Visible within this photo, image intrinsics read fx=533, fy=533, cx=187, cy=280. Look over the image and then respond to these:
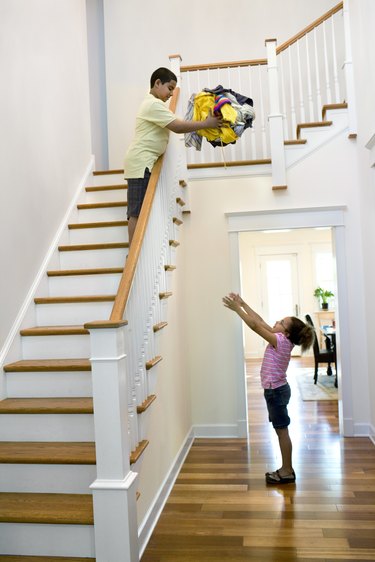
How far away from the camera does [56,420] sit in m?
3.07

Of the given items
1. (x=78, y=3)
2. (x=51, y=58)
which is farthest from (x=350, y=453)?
(x=78, y=3)

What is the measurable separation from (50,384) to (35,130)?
6.21 ft

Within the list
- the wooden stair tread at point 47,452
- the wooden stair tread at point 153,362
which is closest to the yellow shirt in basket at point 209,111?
the wooden stair tread at point 153,362

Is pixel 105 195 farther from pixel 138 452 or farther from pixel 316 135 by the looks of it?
pixel 138 452

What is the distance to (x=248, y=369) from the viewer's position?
9664 mm

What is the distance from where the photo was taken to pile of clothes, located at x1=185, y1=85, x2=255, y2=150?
3.79 metres

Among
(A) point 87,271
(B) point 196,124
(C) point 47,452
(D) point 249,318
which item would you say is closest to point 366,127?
(B) point 196,124

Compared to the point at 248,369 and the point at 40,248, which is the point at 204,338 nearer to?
the point at 40,248

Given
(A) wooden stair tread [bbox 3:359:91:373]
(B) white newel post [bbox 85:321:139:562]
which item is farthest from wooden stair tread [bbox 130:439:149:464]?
(A) wooden stair tread [bbox 3:359:91:373]

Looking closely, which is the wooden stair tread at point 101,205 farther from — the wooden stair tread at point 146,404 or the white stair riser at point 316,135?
the wooden stair tread at point 146,404

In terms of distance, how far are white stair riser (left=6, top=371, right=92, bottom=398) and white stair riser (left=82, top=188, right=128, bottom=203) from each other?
2.16m

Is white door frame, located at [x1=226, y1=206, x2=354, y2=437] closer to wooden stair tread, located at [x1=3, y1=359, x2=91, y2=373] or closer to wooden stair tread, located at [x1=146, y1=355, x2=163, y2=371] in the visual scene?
wooden stair tread, located at [x1=146, y1=355, x2=163, y2=371]

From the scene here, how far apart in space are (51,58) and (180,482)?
11.5 feet

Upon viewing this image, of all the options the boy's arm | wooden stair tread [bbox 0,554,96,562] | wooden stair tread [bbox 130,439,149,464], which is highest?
the boy's arm
